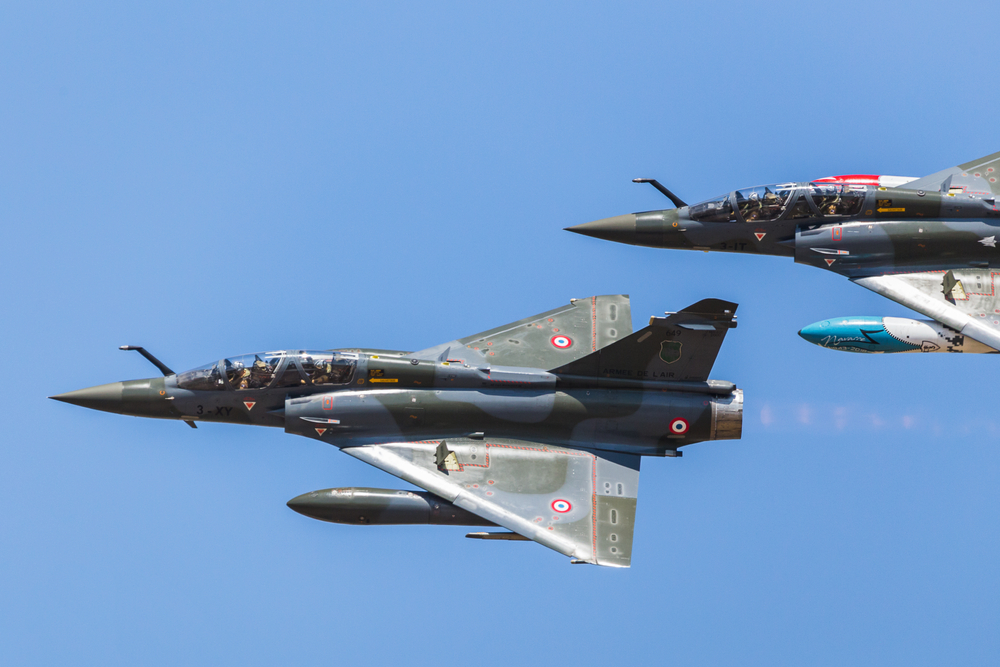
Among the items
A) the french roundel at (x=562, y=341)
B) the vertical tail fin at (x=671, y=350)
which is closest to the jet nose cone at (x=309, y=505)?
the vertical tail fin at (x=671, y=350)

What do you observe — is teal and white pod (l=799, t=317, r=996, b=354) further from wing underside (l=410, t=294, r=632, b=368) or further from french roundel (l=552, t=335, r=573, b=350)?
french roundel (l=552, t=335, r=573, b=350)

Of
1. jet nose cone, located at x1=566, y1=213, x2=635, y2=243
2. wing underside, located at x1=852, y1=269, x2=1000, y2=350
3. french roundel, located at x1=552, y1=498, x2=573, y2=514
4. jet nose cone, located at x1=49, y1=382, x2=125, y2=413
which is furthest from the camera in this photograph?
jet nose cone, located at x1=566, y1=213, x2=635, y2=243

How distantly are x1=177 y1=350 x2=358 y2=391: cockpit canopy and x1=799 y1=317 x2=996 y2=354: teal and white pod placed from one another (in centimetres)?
1062

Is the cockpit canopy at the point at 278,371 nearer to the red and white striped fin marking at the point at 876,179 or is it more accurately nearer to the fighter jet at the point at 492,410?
the fighter jet at the point at 492,410

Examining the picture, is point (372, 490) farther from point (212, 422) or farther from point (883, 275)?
point (883, 275)

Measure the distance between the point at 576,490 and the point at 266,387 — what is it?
7082 millimetres

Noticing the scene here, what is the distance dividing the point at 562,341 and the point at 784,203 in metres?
6.21

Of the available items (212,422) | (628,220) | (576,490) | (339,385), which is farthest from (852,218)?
(212,422)

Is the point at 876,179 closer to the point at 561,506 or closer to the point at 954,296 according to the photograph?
the point at 954,296

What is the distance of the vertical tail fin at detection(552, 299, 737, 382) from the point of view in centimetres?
3328

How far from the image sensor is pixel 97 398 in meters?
34.9

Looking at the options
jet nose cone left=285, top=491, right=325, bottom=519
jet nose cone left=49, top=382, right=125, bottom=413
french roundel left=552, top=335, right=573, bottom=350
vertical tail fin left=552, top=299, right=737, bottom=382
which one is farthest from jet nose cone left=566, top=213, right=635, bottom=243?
jet nose cone left=49, top=382, right=125, bottom=413

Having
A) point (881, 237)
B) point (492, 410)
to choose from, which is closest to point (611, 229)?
point (881, 237)

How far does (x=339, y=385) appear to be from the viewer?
34375mm
